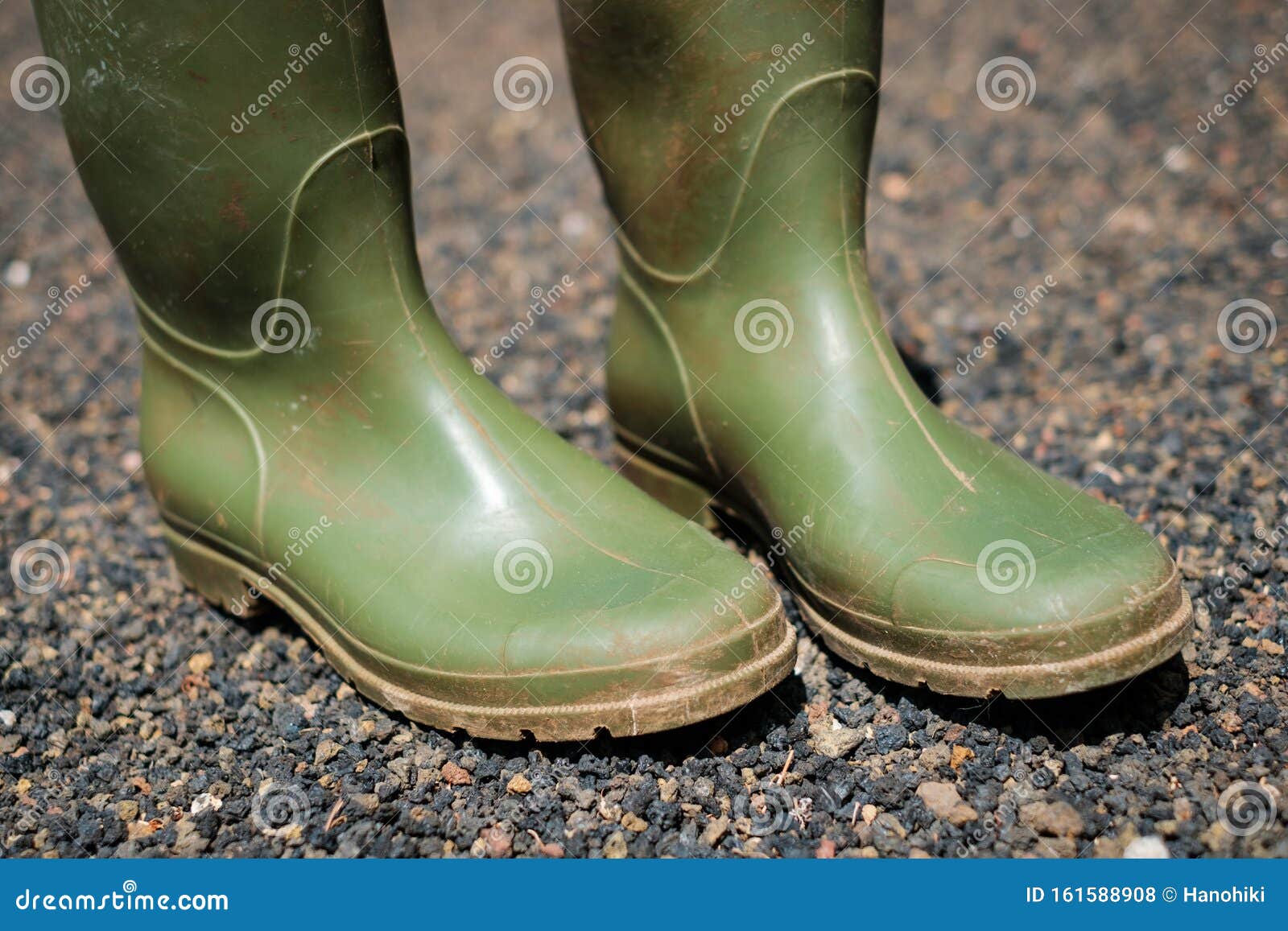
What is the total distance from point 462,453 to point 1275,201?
210cm

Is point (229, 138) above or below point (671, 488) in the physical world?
above

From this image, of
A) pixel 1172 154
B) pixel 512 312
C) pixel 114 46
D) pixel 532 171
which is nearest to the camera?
pixel 114 46

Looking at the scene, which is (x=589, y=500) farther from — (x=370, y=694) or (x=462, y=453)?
(x=370, y=694)

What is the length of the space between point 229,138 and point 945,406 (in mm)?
1305

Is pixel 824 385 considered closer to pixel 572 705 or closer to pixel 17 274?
pixel 572 705

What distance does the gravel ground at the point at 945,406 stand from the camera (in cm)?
127

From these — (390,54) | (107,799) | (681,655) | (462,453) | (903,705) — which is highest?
(390,54)

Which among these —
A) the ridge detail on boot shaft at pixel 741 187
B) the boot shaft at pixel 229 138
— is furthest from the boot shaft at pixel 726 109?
the boot shaft at pixel 229 138

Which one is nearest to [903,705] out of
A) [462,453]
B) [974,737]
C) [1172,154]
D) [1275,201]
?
[974,737]

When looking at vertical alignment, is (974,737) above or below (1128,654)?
below

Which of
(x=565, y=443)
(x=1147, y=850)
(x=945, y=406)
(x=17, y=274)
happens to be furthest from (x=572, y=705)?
(x=17, y=274)

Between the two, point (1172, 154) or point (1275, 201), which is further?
point (1172, 154)

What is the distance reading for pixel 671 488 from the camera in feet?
5.74

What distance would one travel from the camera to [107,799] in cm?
136
